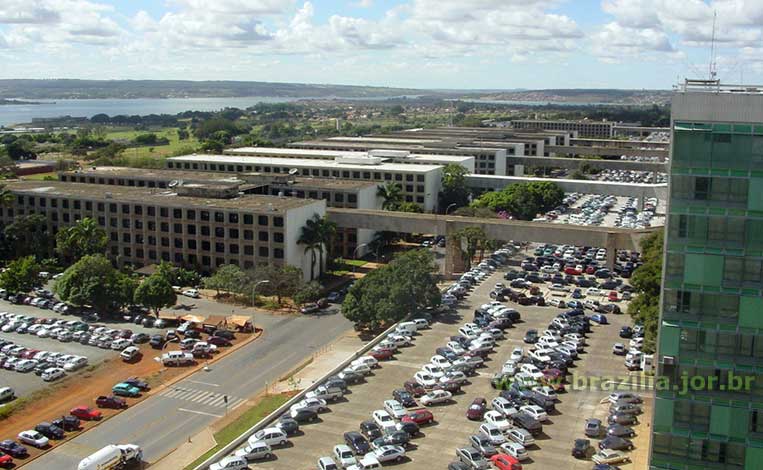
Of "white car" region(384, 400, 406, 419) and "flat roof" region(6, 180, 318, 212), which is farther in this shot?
"flat roof" region(6, 180, 318, 212)

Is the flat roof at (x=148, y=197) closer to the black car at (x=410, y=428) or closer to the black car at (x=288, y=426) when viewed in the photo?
the black car at (x=288, y=426)

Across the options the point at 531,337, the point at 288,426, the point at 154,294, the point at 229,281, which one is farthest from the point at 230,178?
the point at 288,426

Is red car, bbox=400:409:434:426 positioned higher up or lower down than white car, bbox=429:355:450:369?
lower down

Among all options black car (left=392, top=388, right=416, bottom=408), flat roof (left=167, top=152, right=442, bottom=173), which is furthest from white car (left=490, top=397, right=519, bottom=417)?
flat roof (left=167, top=152, right=442, bottom=173)

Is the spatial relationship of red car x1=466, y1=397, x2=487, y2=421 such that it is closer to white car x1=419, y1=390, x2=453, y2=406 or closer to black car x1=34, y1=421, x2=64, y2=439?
white car x1=419, y1=390, x2=453, y2=406

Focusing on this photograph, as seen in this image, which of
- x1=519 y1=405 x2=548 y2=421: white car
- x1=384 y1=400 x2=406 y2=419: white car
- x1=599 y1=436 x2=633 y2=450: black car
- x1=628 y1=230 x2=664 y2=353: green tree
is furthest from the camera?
x1=628 y1=230 x2=664 y2=353: green tree

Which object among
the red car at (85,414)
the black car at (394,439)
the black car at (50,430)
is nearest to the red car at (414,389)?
the black car at (394,439)
